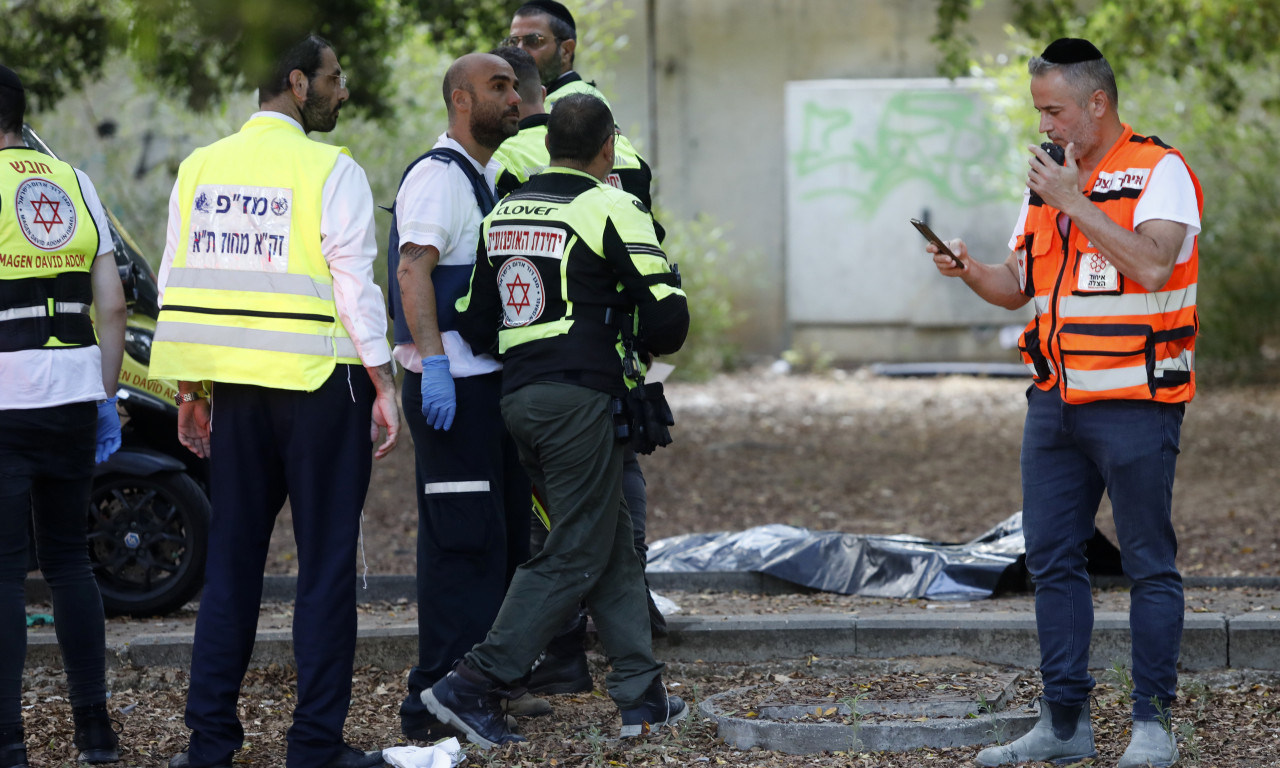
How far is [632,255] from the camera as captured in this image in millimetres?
3713

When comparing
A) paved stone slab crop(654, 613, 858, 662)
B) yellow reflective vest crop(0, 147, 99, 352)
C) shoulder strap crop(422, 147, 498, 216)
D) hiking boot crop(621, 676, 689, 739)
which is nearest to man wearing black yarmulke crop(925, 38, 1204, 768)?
hiking boot crop(621, 676, 689, 739)

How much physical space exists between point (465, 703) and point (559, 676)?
705mm

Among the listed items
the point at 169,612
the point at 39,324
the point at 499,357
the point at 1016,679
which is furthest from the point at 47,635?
the point at 1016,679

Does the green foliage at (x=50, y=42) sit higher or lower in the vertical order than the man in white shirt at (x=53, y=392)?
higher

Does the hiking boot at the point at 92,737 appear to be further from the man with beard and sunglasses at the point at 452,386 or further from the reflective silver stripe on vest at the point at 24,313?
the reflective silver stripe on vest at the point at 24,313

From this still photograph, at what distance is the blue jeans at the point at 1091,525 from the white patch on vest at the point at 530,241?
53.6 inches

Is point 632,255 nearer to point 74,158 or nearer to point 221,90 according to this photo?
point 221,90

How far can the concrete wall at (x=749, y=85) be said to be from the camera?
15820mm

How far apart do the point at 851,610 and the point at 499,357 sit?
2.02m

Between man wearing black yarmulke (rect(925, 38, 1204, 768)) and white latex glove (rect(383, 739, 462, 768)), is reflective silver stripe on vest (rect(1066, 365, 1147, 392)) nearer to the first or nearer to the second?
man wearing black yarmulke (rect(925, 38, 1204, 768))

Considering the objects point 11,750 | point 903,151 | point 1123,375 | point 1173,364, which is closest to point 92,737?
point 11,750

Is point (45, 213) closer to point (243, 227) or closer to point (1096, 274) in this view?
point (243, 227)

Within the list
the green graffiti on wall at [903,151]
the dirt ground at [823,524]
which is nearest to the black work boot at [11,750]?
the dirt ground at [823,524]

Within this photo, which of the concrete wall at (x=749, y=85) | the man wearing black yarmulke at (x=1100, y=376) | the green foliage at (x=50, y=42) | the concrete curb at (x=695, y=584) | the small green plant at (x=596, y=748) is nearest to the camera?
the man wearing black yarmulke at (x=1100, y=376)
